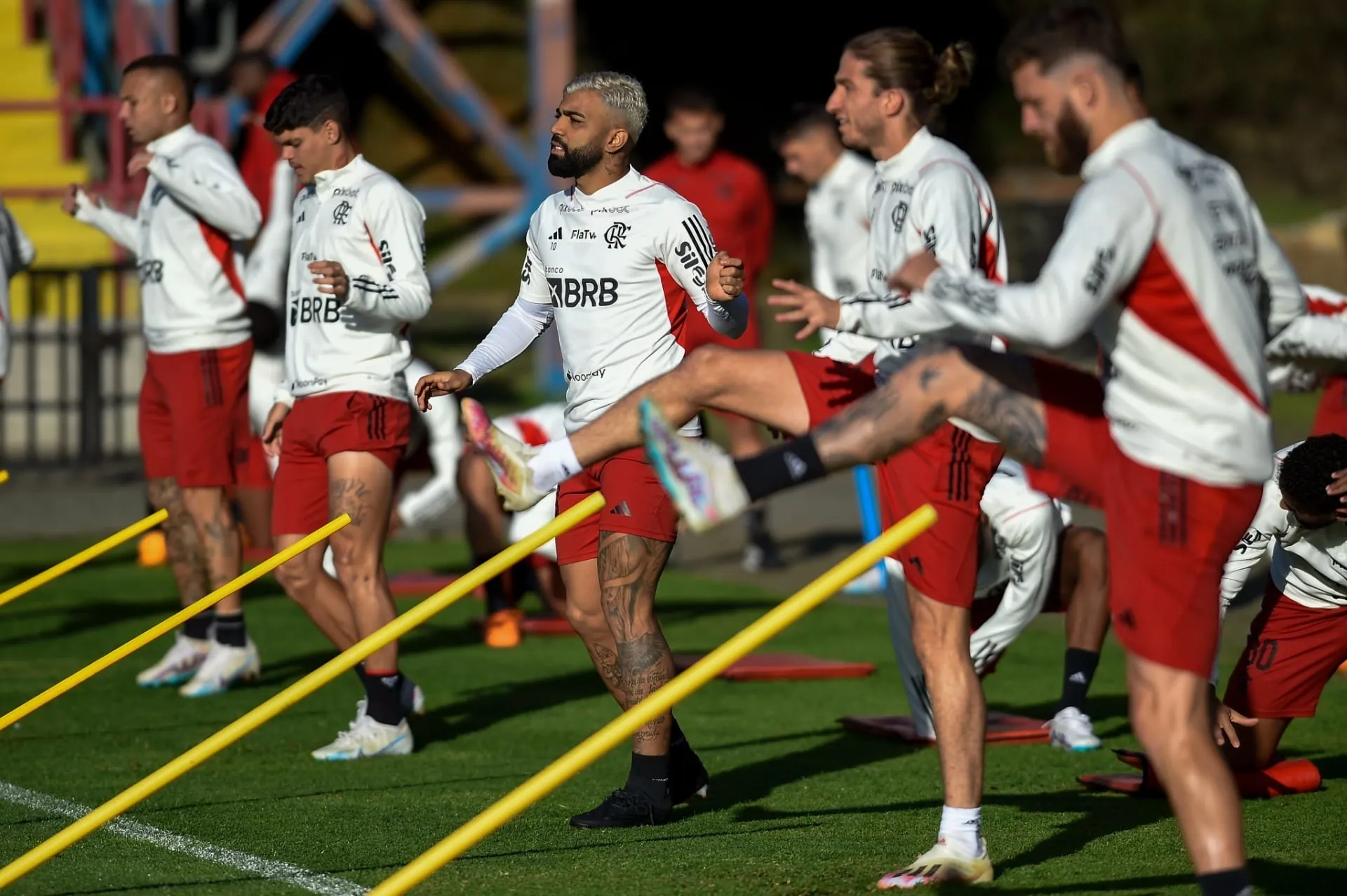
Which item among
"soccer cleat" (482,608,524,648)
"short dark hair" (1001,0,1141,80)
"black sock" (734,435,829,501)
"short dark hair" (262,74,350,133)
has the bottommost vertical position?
"soccer cleat" (482,608,524,648)

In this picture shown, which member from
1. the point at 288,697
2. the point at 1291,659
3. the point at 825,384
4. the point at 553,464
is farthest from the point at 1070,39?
the point at 1291,659

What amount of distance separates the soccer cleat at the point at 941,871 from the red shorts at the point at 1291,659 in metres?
1.52

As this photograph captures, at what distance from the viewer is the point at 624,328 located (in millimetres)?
6039

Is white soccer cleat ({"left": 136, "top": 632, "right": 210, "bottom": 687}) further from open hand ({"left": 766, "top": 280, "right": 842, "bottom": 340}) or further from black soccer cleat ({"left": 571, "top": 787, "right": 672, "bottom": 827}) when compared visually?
open hand ({"left": 766, "top": 280, "right": 842, "bottom": 340})

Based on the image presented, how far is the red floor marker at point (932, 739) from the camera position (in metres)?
7.26

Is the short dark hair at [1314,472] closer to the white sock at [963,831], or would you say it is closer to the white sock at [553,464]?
the white sock at [963,831]

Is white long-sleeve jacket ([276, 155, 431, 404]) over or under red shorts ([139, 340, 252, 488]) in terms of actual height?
over

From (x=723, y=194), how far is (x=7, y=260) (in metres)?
4.70

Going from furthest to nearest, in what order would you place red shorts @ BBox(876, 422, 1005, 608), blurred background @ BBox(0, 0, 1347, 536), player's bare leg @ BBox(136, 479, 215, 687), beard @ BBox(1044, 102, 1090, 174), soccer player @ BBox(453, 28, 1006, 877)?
blurred background @ BBox(0, 0, 1347, 536), player's bare leg @ BBox(136, 479, 215, 687), red shorts @ BBox(876, 422, 1005, 608), soccer player @ BBox(453, 28, 1006, 877), beard @ BBox(1044, 102, 1090, 174)

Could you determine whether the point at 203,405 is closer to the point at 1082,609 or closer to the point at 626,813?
the point at 626,813

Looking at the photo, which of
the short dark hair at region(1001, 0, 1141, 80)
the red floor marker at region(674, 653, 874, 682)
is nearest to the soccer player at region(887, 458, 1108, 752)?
the red floor marker at region(674, 653, 874, 682)

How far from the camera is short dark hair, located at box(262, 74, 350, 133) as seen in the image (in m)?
7.04

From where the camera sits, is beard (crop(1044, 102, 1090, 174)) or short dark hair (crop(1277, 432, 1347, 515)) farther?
short dark hair (crop(1277, 432, 1347, 515))

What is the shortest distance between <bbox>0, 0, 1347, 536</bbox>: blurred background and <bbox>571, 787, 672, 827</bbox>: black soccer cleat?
2.54 meters
